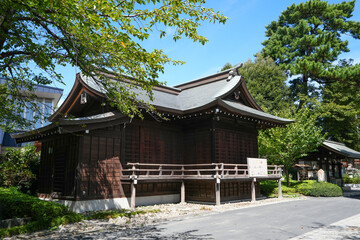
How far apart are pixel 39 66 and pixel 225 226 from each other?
27.7ft

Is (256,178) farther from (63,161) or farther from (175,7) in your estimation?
(175,7)

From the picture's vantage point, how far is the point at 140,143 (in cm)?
1625

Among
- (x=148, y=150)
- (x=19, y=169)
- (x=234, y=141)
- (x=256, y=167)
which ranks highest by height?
(x=234, y=141)

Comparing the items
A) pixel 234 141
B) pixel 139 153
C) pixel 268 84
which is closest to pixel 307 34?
pixel 268 84

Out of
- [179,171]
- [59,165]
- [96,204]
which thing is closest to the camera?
[96,204]

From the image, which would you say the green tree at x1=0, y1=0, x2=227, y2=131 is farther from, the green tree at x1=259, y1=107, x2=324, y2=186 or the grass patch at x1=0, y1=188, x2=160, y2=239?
the green tree at x1=259, y1=107, x2=324, y2=186

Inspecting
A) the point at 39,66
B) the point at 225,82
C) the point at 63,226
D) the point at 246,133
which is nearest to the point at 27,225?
the point at 63,226

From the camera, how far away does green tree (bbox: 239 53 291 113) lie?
132 ft

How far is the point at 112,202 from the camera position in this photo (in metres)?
14.3

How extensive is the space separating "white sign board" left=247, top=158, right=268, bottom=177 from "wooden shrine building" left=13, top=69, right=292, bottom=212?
51 cm

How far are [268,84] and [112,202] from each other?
3319cm

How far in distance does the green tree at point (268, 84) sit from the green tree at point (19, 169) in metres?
30.3

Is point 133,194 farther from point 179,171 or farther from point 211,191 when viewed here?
point 211,191

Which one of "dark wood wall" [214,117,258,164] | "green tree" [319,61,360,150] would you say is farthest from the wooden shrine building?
"green tree" [319,61,360,150]
